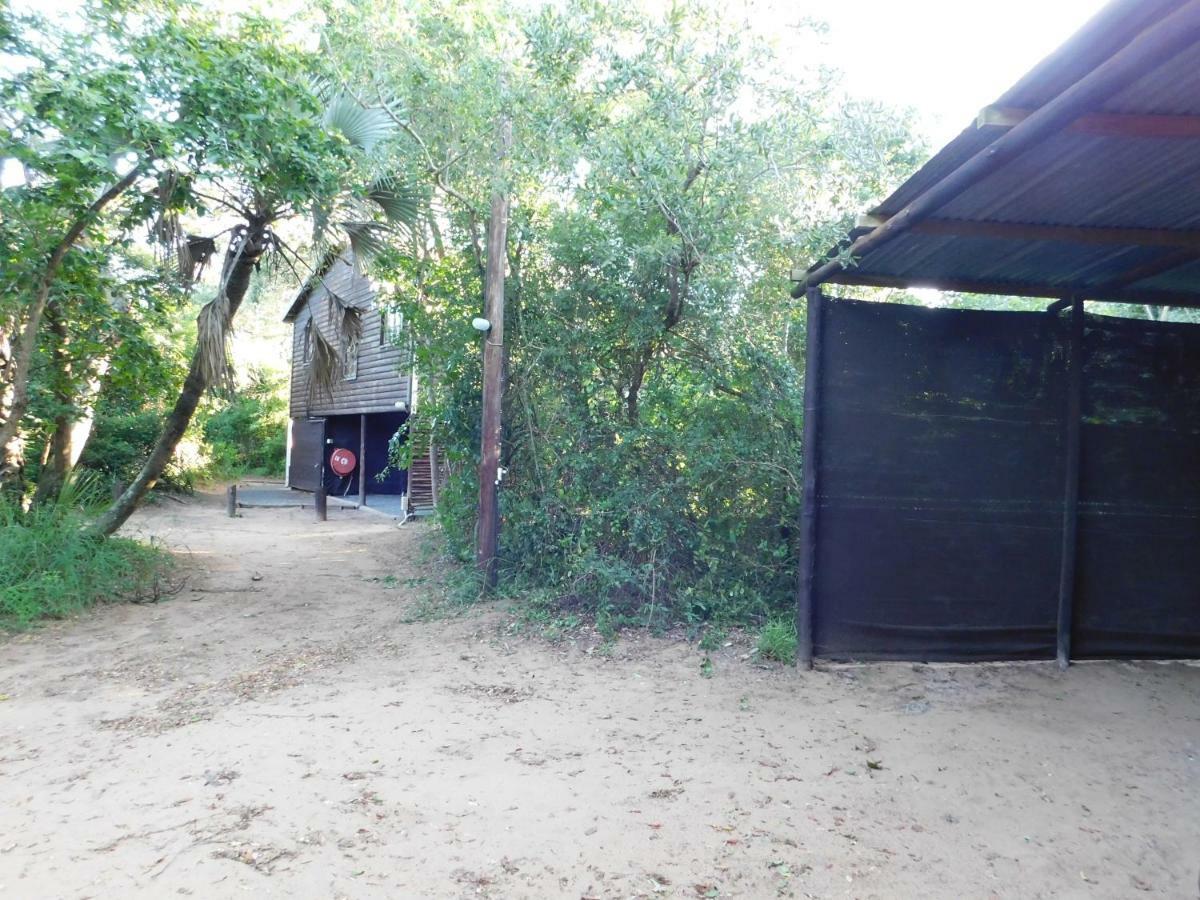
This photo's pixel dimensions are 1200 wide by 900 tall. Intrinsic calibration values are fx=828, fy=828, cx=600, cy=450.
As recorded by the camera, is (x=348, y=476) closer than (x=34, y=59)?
No

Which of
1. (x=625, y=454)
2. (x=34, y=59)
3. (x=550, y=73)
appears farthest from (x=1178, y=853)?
(x=34, y=59)

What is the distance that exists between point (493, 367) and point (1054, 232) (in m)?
4.74

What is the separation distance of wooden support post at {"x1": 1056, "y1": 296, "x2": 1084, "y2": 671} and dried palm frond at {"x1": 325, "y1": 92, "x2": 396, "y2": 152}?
21.6 feet

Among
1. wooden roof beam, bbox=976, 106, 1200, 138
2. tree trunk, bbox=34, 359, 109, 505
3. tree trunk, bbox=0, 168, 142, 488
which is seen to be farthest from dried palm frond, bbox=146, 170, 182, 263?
wooden roof beam, bbox=976, 106, 1200, 138

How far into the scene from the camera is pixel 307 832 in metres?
3.34

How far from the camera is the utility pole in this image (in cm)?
770

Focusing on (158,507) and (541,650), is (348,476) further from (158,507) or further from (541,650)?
(541,650)

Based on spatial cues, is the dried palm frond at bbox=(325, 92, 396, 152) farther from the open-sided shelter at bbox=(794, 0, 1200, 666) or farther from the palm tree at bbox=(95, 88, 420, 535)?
the open-sided shelter at bbox=(794, 0, 1200, 666)

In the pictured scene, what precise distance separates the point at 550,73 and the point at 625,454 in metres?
3.38

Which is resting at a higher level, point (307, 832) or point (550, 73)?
point (550, 73)

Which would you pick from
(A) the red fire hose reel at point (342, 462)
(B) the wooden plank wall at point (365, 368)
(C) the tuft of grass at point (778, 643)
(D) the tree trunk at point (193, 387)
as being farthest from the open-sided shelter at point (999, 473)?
(A) the red fire hose reel at point (342, 462)

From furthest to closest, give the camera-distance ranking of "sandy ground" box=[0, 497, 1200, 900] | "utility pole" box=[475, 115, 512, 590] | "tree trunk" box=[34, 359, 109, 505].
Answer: "tree trunk" box=[34, 359, 109, 505], "utility pole" box=[475, 115, 512, 590], "sandy ground" box=[0, 497, 1200, 900]

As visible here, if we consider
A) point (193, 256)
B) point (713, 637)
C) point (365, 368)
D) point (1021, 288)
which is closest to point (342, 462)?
point (365, 368)

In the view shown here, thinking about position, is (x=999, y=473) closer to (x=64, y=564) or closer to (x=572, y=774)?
(x=572, y=774)
